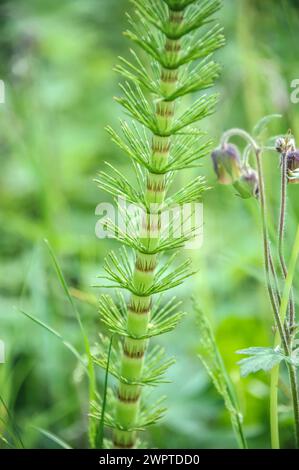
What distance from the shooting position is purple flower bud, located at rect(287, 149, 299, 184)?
718 mm

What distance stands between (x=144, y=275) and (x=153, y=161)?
131 millimetres

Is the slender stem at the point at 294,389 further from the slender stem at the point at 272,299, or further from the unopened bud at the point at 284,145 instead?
the unopened bud at the point at 284,145

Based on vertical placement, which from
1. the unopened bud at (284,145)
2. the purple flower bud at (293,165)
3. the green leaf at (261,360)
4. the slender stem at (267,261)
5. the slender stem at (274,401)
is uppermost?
the unopened bud at (284,145)

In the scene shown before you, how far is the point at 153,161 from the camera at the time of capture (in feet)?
2.27

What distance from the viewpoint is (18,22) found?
7.82 ft

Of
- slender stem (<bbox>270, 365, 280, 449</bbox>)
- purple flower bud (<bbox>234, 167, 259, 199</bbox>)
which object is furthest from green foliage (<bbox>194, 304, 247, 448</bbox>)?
purple flower bud (<bbox>234, 167, 259, 199</bbox>)

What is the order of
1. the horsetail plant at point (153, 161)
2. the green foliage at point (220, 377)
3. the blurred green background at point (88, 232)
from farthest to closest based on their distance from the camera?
the blurred green background at point (88, 232) → the green foliage at point (220, 377) → the horsetail plant at point (153, 161)

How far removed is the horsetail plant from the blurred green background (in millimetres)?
175

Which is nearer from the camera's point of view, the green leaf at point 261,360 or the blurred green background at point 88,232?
the green leaf at point 261,360

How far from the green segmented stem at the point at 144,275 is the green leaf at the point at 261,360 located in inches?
5.0

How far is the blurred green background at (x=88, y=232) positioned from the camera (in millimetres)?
1163

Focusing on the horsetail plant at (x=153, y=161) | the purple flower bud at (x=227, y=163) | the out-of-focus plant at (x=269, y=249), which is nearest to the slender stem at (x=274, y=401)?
the out-of-focus plant at (x=269, y=249)

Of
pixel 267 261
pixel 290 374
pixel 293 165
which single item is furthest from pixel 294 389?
pixel 293 165

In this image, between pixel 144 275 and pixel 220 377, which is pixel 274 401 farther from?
pixel 144 275
